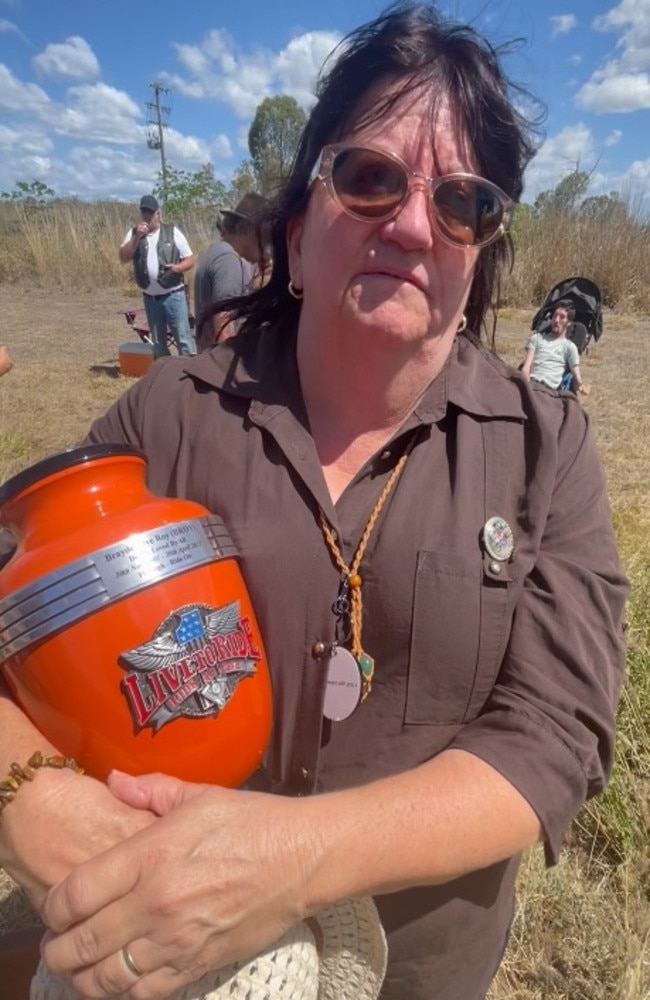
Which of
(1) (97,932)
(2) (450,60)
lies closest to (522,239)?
(2) (450,60)

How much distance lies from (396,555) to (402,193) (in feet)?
1.77

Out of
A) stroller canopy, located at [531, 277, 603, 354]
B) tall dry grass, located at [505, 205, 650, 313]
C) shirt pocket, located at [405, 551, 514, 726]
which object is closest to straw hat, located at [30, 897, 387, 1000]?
shirt pocket, located at [405, 551, 514, 726]

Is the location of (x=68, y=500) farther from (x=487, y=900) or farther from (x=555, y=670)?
(x=487, y=900)

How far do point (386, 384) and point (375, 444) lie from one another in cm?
10

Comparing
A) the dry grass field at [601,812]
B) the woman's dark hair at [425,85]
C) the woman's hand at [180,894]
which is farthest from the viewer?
the dry grass field at [601,812]

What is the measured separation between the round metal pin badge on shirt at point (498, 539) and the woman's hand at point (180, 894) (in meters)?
0.45

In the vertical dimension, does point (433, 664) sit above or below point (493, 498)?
below

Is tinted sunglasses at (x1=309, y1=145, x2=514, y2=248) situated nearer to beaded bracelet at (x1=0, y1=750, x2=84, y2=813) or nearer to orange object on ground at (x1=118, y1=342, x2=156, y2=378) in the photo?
beaded bracelet at (x1=0, y1=750, x2=84, y2=813)

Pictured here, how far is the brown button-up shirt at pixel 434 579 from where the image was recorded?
1024 millimetres

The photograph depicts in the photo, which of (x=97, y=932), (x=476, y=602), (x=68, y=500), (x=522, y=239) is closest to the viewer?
(x=97, y=932)

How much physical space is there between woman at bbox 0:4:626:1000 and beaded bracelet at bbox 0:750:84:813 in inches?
0.5

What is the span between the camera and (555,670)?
1.03 meters

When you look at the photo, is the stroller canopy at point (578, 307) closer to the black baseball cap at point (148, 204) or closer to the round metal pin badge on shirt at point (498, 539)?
the black baseball cap at point (148, 204)

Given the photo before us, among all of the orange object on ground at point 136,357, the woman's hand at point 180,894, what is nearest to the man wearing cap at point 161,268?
the orange object on ground at point 136,357
